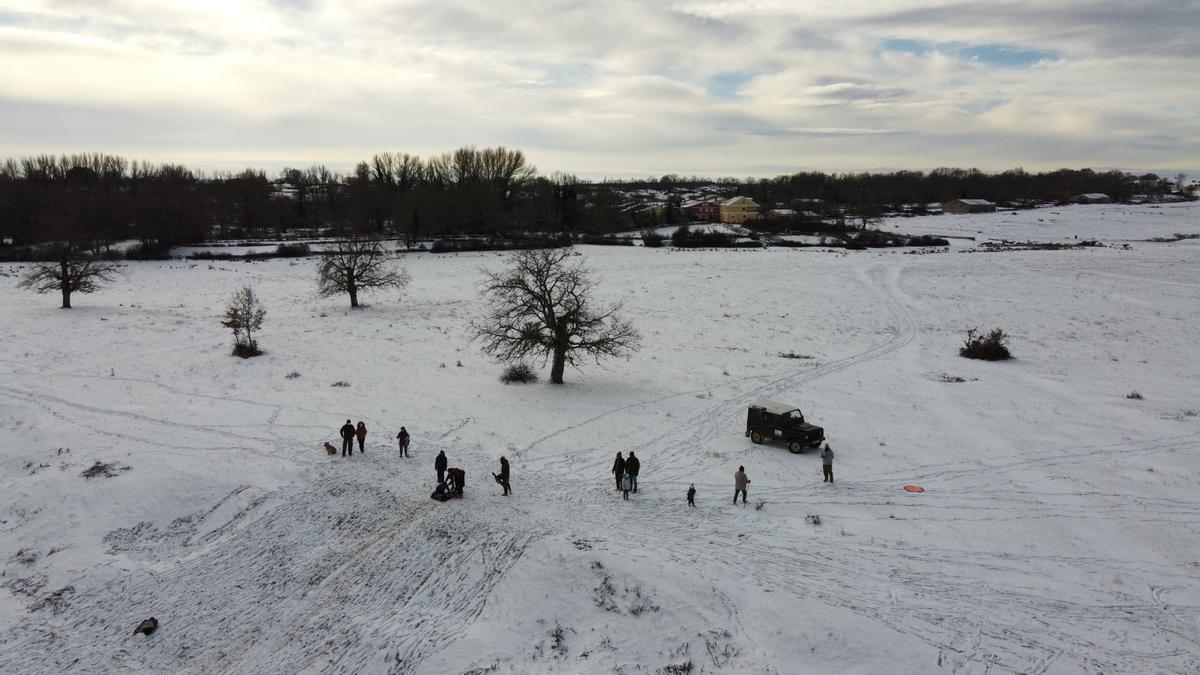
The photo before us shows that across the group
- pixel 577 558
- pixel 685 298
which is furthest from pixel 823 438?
pixel 685 298

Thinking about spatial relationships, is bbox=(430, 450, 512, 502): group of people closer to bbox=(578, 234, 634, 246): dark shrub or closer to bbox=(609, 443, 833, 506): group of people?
bbox=(609, 443, 833, 506): group of people

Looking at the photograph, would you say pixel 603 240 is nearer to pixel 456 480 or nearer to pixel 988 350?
pixel 988 350

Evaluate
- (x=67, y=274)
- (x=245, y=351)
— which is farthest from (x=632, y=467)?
(x=67, y=274)

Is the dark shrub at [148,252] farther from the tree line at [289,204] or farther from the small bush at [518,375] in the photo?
the small bush at [518,375]

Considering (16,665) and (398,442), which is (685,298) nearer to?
(398,442)

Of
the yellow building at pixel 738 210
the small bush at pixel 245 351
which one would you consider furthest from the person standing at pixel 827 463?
the yellow building at pixel 738 210
